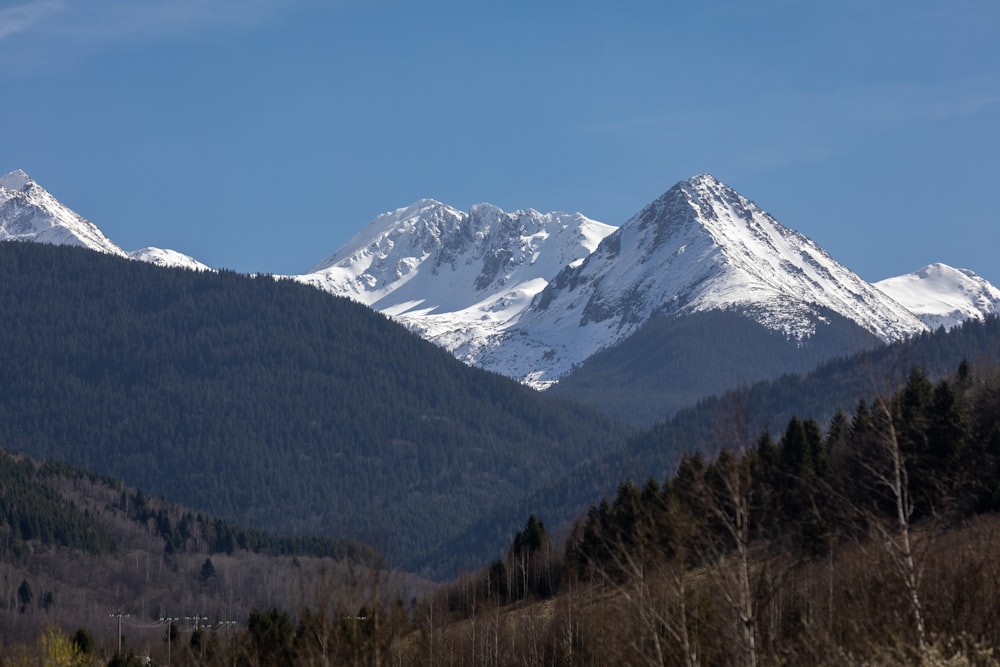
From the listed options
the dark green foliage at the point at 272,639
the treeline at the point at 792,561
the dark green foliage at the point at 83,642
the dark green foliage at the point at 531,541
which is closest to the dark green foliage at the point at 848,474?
the treeline at the point at 792,561

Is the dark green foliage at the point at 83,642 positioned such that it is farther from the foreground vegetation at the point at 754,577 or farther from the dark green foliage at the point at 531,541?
the dark green foliage at the point at 531,541

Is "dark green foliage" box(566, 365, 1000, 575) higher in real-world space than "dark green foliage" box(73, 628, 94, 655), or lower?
higher

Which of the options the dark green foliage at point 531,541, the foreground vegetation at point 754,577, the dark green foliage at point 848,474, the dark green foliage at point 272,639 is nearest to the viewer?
the foreground vegetation at point 754,577

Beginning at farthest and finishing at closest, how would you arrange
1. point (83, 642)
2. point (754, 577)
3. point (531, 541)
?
point (531, 541), point (83, 642), point (754, 577)

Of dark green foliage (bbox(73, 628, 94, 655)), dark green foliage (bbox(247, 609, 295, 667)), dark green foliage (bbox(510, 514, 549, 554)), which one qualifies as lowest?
dark green foliage (bbox(247, 609, 295, 667))

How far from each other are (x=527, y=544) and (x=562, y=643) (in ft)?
151

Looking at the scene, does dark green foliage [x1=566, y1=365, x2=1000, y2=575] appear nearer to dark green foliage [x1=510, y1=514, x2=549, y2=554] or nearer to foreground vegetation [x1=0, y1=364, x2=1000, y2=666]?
foreground vegetation [x1=0, y1=364, x2=1000, y2=666]

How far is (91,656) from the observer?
114m

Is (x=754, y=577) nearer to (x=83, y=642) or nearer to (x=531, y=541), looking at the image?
(x=83, y=642)

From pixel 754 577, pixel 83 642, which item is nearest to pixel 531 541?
pixel 83 642

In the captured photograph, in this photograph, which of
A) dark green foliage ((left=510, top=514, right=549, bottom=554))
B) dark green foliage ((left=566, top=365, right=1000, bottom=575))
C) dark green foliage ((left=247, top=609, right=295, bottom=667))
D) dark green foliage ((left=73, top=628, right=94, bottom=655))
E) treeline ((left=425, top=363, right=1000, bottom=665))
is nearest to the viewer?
treeline ((left=425, top=363, right=1000, bottom=665))

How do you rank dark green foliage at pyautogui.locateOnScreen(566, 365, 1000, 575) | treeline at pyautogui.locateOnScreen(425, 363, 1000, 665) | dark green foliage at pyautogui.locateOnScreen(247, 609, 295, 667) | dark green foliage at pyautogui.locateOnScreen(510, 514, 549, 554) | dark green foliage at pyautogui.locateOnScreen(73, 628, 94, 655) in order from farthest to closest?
dark green foliage at pyautogui.locateOnScreen(510, 514, 549, 554) → dark green foliage at pyautogui.locateOnScreen(73, 628, 94, 655) → dark green foliage at pyautogui.locateOnScreen(566, 365, 1000, 575) → dark green foliage at pyautogui.locateOnScreen(247, 609, 295, 667) → treeline at pyautogui.locateOnScreen(425, 363, 1000, 665)

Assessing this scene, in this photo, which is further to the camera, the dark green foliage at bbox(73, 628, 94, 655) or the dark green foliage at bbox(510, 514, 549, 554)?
the dark green foliage at bbox(510, 514, 549, 554)

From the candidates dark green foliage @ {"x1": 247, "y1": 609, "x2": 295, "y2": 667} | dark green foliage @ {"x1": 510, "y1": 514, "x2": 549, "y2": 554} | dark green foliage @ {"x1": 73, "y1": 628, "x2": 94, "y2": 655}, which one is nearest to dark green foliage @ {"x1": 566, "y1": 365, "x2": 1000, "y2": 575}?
dark green foliage @ {"x1": 510, "y1": 514, "x2": 549, "y2": 554}
